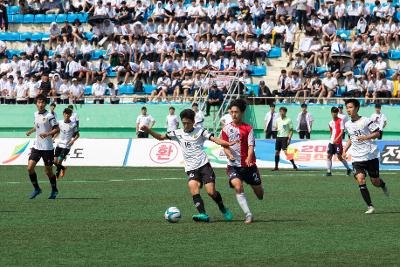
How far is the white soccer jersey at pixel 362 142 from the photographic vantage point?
1833 centimetres

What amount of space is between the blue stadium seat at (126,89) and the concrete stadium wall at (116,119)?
3.73 feet

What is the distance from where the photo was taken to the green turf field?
38.8ft

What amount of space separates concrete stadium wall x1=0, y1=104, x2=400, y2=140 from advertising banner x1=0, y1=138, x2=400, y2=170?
5.12 metres

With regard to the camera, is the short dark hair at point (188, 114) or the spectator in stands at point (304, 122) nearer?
the short dark hair at point (188, 114)

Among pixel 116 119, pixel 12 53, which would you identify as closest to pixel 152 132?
pixel 116 119

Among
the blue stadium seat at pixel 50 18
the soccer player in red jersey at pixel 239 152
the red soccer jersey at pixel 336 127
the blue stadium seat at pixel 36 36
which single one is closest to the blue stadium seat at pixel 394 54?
the red soccer jersey at pixel 336 127

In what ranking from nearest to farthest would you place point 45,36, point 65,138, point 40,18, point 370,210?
point 370,210
point 65,138
point 45,36
point 40,18

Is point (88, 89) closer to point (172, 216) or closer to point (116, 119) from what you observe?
point (116, 119)

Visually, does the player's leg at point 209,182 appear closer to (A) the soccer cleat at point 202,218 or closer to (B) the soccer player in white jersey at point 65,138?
(A) the soccer cleat at point 202,218

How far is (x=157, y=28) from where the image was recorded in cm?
4425

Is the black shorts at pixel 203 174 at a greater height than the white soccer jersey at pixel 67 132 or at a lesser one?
greater

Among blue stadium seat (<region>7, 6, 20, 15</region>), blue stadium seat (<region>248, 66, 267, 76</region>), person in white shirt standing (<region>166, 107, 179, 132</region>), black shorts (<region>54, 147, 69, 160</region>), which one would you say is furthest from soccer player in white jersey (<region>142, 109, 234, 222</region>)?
blue stadium seat (<region>7, 6, 20, 15</region>)

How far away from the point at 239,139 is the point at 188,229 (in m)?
2.02

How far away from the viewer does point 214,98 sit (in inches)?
1588
